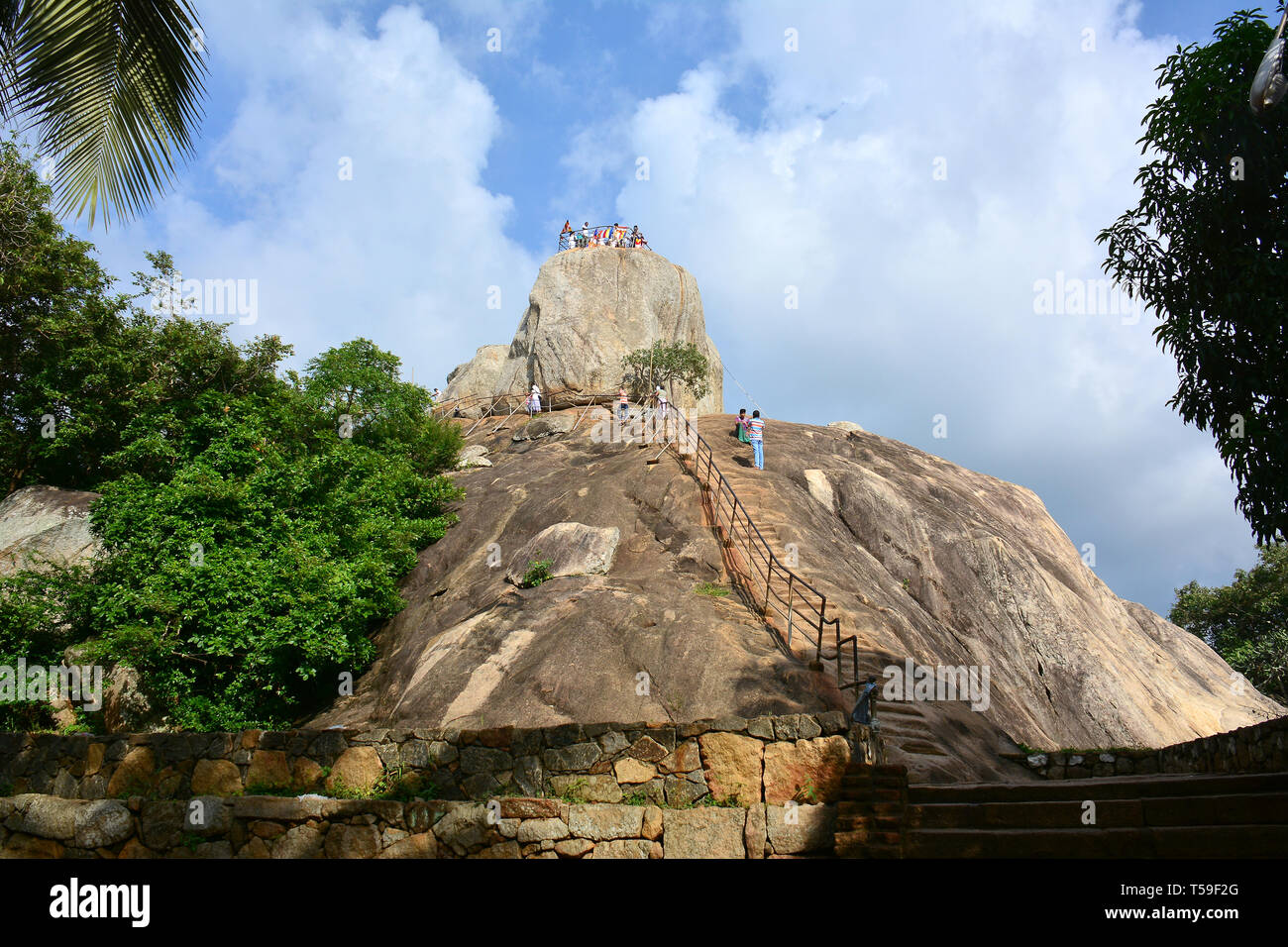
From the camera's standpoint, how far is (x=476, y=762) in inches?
304

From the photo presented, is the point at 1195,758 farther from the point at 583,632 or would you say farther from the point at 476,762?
the point at 476,762

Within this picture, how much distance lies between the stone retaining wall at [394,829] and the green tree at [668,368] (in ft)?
95.1

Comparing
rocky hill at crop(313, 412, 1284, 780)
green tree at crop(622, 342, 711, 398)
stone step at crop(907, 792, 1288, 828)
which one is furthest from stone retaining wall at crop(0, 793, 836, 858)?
green tree at crop(622, 342, 711, 398)

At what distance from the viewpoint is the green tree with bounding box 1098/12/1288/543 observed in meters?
9.57

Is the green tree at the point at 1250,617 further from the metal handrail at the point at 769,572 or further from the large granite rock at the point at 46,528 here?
the large granite rock at the point at 46,528

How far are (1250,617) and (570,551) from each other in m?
37.8

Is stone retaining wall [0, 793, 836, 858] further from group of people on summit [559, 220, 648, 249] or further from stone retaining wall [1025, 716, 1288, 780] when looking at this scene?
group of people on summit [559, 220, 648, 249]

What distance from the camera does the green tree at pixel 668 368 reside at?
1384 inches

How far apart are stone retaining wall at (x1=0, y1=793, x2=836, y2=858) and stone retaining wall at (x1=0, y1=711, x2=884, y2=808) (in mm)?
291

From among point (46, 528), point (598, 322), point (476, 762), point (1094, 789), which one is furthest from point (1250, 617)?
point (46, 528)

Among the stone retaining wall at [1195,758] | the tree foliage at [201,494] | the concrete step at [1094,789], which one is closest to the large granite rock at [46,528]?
the tree foliage at [201,494]

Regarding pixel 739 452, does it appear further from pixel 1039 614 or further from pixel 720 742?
pixel 720 742
